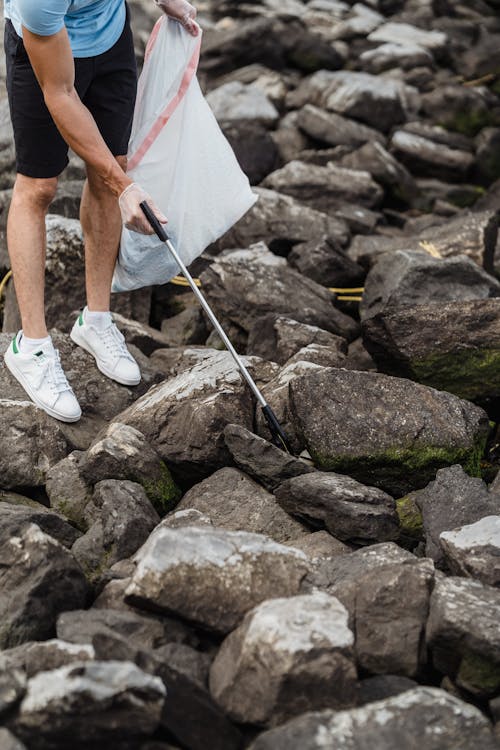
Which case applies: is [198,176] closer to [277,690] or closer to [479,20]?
[277,690]

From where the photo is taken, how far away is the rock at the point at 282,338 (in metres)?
5.44

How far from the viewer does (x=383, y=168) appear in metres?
9.21

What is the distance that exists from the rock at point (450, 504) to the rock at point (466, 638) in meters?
0.58

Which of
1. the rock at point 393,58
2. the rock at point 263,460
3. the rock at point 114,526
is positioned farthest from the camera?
the rock at point 393,58

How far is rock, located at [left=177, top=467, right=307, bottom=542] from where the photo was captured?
405cm

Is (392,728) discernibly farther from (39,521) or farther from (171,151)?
(171,151)

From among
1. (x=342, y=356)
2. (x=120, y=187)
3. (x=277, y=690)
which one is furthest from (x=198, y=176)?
(x=277, y=690)

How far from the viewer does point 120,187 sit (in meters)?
4.31

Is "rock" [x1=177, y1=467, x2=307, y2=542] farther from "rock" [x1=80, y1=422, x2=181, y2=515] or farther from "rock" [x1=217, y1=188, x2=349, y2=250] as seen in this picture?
"rock" [x1=217, y1=188, x2=349, y2=250]

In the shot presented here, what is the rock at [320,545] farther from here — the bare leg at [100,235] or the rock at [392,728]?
the bare leg at [100,235]

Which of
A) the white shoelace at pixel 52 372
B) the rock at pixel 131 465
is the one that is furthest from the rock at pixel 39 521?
the white shoelace at pixel 52 372

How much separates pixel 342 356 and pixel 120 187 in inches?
63.1

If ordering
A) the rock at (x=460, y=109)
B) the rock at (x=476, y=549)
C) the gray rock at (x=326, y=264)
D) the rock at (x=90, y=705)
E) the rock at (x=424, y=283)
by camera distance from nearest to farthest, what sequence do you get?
1. the rock at (x=90, y=705)
2. the rock at (x=476, y=549)
3. the rock at (x=424, y=283)
4. the gray rock at (x=326, y=264)
5. the rock at (x=460, y=109)

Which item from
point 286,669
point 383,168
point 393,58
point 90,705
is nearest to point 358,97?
point 383,168
